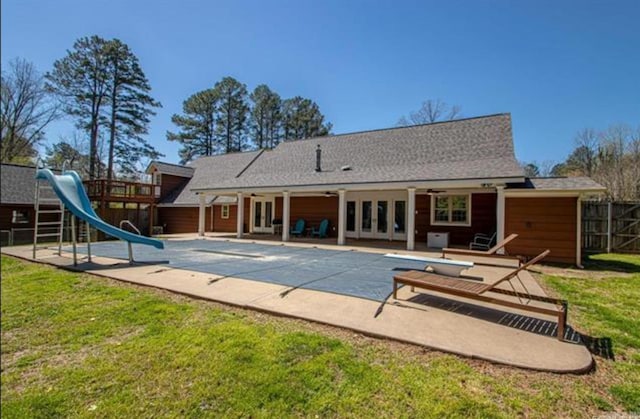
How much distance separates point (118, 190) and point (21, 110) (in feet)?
51.8

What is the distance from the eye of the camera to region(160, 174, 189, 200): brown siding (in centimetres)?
2247

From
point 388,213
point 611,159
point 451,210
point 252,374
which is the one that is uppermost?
point 611,159

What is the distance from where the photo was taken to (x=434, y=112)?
31312 mm

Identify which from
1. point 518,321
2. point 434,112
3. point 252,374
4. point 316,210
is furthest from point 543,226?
point 434,112

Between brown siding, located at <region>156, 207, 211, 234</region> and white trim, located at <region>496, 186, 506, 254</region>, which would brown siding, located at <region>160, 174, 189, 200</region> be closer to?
brown siding, located at <region>156, 207, 211, 234</region>

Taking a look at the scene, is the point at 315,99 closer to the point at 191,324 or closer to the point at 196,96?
the point at 196,96

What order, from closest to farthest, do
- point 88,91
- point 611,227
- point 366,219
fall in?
point 611,227, point 366,219, point 88,91

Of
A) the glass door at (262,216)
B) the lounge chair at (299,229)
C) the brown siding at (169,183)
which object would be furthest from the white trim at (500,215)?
the brown siding at (169,183)

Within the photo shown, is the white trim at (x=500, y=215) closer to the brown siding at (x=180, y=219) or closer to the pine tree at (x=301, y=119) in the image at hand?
the brown siding at (x=180, y=219)

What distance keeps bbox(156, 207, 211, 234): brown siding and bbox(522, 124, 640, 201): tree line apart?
953 inches

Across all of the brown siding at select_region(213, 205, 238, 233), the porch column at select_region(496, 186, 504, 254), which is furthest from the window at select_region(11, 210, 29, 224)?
the brown siding at select_region(213, 205, 238, 233)

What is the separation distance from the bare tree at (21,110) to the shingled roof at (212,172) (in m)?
14.6

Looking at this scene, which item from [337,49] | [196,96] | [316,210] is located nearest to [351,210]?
[316,210]

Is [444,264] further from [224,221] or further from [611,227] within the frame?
[224,221]
